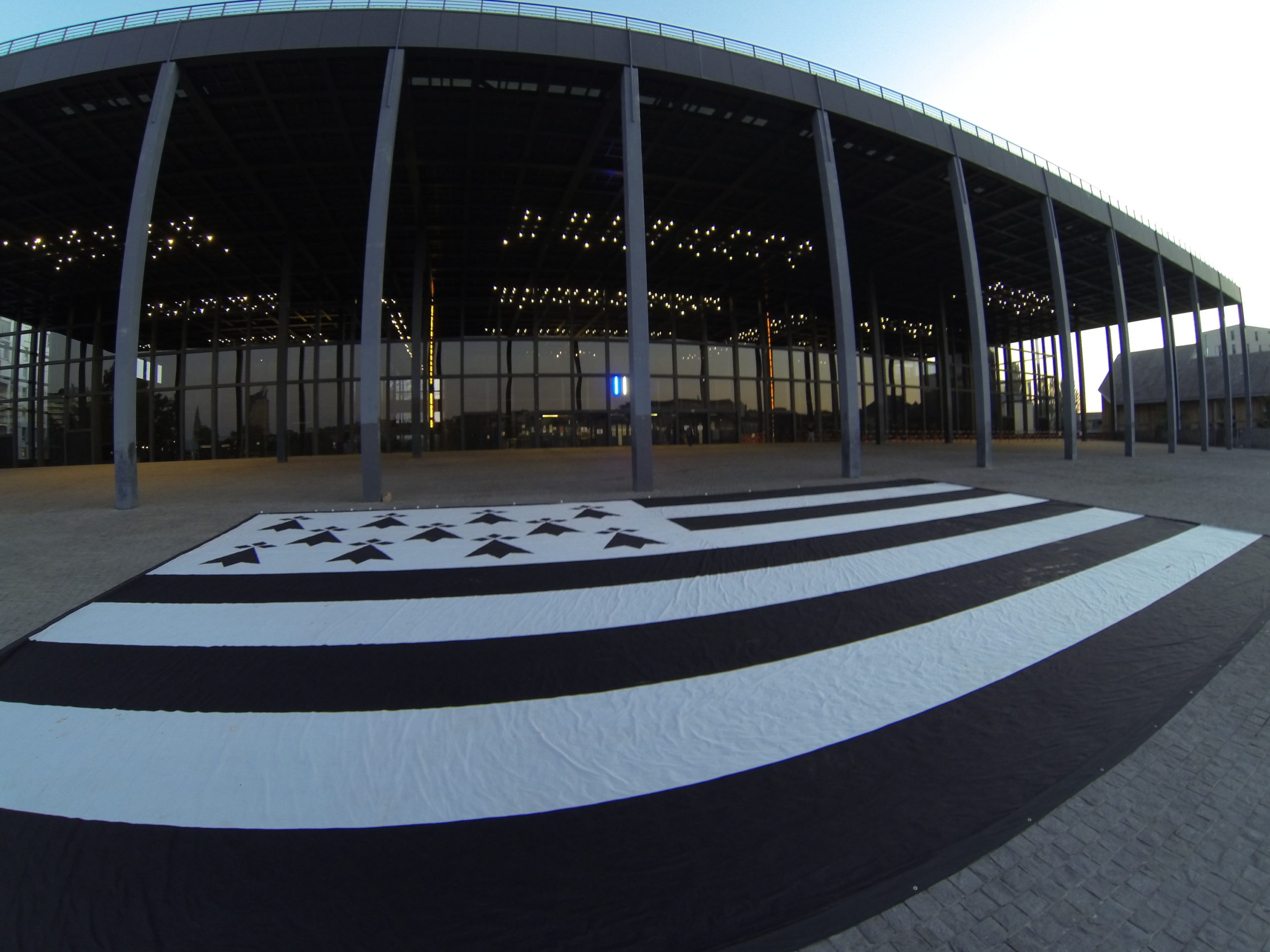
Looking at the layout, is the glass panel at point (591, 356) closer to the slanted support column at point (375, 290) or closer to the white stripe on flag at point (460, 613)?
the slanted support column at point (375, 290)

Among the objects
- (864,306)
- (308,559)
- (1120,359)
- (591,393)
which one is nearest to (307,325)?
(591,393)

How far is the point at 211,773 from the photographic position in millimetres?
2016

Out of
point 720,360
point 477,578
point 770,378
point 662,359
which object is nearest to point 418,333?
point 662,359

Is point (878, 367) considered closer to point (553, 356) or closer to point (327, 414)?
point (553, 356)

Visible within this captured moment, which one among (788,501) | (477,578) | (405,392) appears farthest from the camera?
(405,392)

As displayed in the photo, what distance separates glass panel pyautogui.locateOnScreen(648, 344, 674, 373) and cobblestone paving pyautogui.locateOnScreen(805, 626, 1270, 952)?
28542 mm

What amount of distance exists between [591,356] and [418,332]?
10.1m

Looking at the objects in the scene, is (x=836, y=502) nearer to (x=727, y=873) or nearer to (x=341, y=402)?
(x=727, y=873)

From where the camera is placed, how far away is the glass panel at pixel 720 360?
30625 mm

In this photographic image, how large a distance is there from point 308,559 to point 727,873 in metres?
4.83

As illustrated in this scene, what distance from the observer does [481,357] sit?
27547 mm

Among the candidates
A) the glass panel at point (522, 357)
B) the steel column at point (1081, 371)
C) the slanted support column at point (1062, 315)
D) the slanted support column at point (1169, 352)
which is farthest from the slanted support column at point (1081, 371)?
the glass panel at point (522, 357)

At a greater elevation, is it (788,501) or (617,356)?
(617,356)

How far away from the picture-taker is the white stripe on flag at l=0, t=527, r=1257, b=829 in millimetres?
1819
